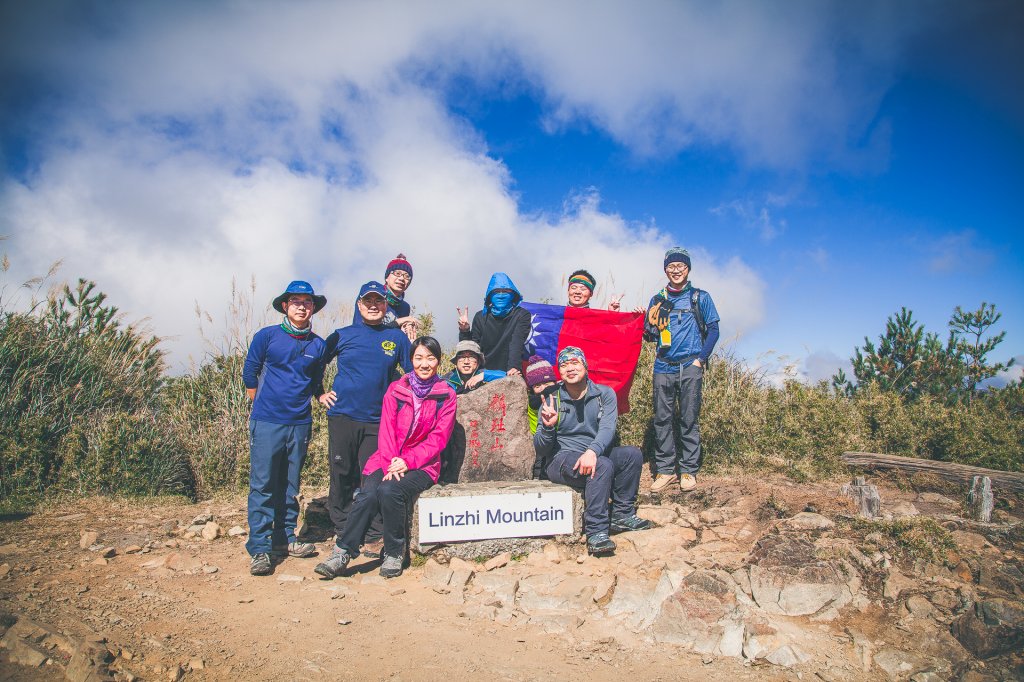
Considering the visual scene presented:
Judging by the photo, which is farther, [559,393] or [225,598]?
[559,393]

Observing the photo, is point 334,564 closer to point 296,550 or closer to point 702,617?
point 296,550

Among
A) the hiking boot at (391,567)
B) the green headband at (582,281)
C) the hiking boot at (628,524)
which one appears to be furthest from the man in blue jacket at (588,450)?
the green headband at (582,281)

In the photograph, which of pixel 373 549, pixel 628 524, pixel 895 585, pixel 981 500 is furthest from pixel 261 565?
pixel 981 500

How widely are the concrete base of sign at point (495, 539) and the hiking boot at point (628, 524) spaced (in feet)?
1.53

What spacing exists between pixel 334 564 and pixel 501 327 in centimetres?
276

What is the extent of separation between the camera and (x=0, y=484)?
6.20 metres

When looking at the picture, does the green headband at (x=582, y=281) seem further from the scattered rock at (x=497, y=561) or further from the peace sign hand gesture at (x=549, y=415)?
the scattered rock at (x=497, y=561)

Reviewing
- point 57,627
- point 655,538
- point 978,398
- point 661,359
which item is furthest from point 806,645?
point 978,398

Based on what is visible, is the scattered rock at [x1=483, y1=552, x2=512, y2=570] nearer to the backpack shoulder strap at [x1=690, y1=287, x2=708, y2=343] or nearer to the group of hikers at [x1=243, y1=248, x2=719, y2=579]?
the group of hikers at [x1=243, y1=248, x2=719, y2=579]

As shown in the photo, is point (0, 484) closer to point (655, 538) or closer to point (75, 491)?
point (75, 491)

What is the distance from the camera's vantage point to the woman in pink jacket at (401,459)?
462 cm

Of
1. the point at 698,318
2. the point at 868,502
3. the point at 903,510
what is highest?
the point at 698,318

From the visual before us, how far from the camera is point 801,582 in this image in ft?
13.3

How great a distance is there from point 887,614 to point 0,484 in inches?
342
